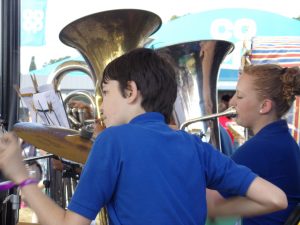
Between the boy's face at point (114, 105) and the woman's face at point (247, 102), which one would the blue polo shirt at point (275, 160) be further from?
the boy's face at point (114, 105)

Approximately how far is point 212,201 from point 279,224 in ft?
1.24

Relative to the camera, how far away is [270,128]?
3.81 ft

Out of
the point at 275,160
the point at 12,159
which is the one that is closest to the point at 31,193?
the point at 12,159

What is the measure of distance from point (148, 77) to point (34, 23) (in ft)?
9.46

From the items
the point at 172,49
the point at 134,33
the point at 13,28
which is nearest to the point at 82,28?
the point at 134,33

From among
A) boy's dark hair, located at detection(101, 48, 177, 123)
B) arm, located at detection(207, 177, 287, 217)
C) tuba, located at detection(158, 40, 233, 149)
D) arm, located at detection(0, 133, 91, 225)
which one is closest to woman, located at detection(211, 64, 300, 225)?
arm, located at detection(207, 177, 287, 217)

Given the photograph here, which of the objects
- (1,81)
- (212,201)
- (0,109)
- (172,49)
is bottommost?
(0,109)

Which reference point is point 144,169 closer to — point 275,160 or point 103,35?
point 275,160

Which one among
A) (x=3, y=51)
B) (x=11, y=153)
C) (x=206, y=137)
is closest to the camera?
(x=11, y=153)

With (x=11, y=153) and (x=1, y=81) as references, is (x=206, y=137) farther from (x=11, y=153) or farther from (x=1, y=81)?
(x=11, y=153)

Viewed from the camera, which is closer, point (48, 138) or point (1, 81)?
point (48, 138)

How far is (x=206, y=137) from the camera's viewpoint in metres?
1.97

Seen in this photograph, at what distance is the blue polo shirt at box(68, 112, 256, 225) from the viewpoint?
69cm

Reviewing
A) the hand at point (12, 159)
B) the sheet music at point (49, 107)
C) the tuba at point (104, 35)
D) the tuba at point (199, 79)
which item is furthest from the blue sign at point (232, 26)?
the hand at point (12, 159)
